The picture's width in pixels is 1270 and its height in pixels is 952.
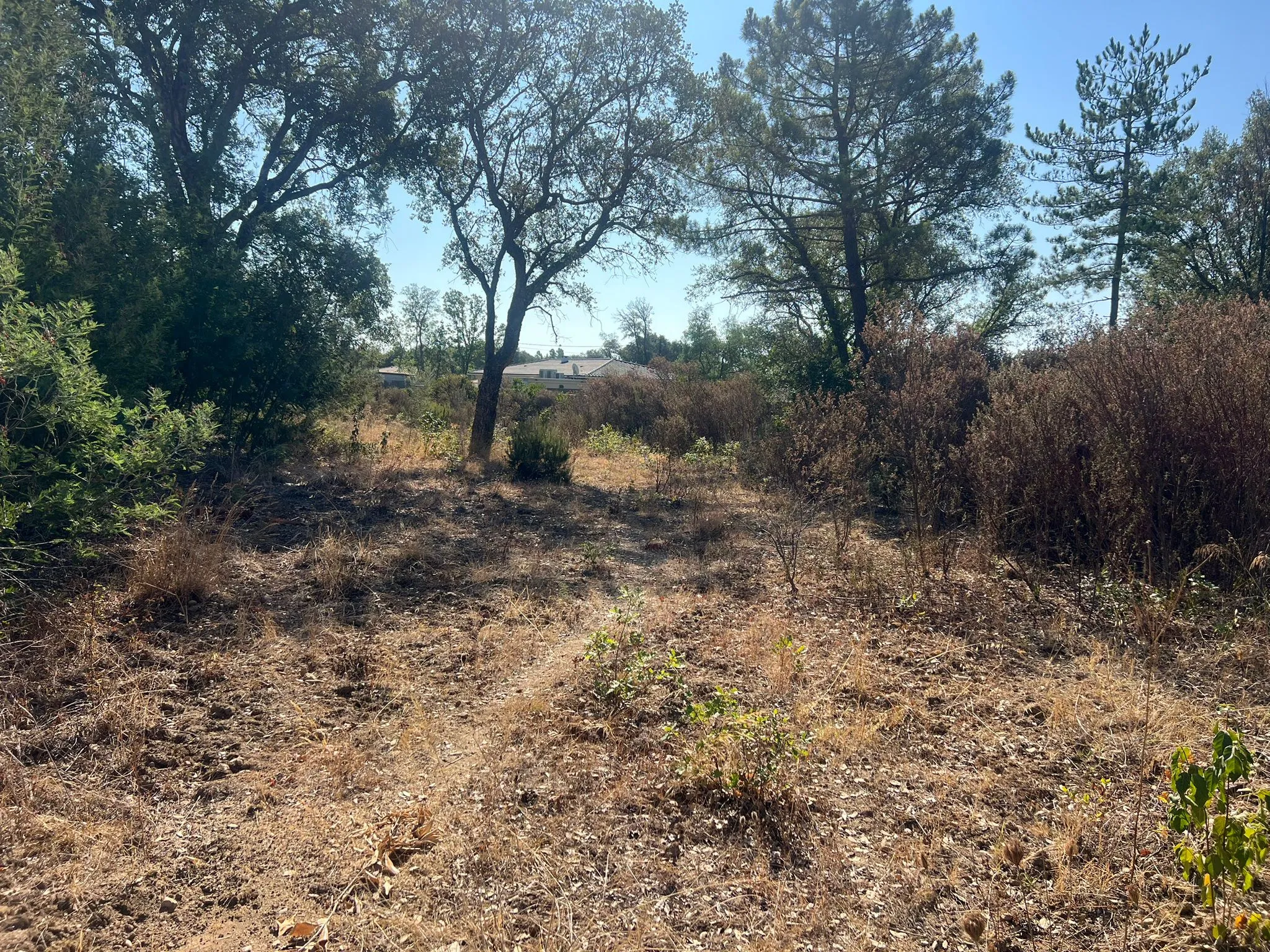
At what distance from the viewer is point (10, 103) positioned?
470 cm

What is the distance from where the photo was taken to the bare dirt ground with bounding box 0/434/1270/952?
7.11 feet

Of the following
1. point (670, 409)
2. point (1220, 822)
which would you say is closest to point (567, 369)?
point (670, 409)

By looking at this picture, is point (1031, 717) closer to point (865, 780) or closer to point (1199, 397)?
point (865, 780)

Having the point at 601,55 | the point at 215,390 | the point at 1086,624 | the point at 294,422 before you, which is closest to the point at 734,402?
the point at 601,55

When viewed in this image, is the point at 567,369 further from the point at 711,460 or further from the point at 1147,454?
the point at 1147,454

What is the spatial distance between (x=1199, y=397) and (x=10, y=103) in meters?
8.66

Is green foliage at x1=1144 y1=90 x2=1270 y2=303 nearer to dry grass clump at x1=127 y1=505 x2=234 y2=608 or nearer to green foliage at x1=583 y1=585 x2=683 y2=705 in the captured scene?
green foliage at x1=583 y1=585 x2=683 y2=705

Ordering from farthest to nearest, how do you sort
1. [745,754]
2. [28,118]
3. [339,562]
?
[339,562]
[28,118]
[745,754]

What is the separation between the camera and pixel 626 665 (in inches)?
154

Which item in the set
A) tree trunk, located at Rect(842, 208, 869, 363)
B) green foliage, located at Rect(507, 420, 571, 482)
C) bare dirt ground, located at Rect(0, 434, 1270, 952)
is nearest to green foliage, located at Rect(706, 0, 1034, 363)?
tree trunk, located at Rect(842, 208, 869, 363)

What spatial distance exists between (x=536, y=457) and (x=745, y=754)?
7.72 metres

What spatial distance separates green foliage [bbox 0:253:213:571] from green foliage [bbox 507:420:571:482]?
6.17 meters

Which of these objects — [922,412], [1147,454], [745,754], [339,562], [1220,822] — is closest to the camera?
[1220,822]

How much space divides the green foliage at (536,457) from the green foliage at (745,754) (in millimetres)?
7299
